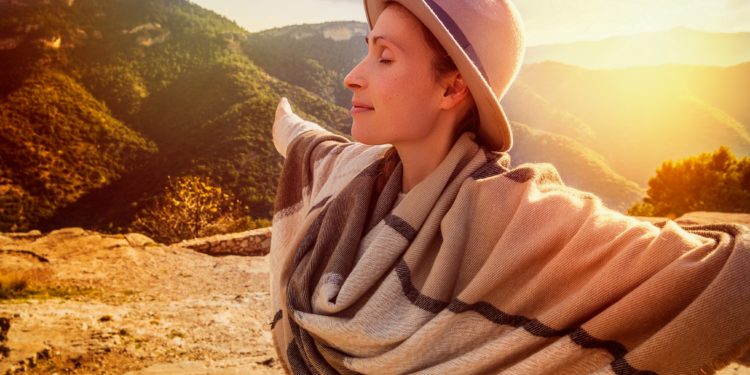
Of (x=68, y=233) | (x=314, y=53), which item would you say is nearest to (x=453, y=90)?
(x=68, y=233)

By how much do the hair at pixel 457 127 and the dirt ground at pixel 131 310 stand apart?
6.92 feet

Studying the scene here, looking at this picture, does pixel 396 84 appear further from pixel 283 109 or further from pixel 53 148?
pixel 53 148

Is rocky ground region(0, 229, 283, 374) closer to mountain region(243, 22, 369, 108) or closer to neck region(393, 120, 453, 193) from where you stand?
neck region(393, 120, 453, 193)

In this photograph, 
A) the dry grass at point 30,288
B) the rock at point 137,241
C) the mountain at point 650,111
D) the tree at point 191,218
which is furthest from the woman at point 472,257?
the mountain at point 650,111

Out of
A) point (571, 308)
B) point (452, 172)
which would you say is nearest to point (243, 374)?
point (452, 172)

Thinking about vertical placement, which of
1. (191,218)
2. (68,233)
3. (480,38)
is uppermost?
(480,38)

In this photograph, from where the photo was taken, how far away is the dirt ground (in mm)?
3109

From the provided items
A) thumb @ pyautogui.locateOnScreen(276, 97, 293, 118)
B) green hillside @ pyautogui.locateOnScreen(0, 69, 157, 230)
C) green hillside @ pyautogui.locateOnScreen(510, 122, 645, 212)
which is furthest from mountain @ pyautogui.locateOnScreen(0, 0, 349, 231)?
thumb @ pyautogui.locateOnScreen(276, 97, 293, 118)

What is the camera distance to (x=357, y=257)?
1.29 metres

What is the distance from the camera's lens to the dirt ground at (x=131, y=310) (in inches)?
122

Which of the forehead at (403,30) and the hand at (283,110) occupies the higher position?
the forehead at (403,30)

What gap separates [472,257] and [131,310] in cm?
495

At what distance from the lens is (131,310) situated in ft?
15.8

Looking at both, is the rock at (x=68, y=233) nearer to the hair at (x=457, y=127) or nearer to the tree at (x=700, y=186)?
the hair at (x=457, y=127)
